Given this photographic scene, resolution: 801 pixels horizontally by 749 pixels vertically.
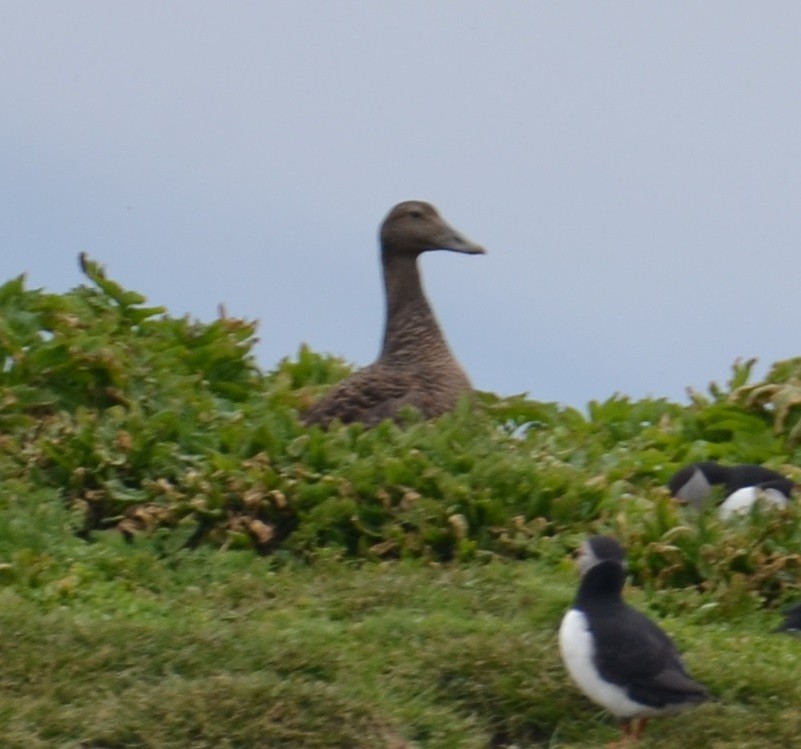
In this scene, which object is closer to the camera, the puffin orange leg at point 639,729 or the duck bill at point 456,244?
the puffin orange leg at point 639,729

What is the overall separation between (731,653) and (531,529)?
5.36ft

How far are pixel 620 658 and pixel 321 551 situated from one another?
7.59ft

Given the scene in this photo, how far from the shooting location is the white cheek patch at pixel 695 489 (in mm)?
9586

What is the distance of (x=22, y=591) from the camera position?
8109 millimetres

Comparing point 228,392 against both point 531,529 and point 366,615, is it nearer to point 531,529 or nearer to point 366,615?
point 531,529

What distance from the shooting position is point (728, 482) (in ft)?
32.0

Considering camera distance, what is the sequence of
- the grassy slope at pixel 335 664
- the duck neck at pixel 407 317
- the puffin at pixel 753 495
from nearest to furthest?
the grassy slope at pixel 335 664, the puffin at pixel 753 495, the duck neck at pixel 407 317

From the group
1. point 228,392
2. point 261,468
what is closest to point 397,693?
point 261,468

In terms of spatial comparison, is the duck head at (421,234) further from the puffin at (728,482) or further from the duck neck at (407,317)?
the puffin at (728,482)

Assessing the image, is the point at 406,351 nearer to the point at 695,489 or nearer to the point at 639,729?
the point at 695,489

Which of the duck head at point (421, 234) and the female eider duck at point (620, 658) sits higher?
the duck head at point (421, 234)

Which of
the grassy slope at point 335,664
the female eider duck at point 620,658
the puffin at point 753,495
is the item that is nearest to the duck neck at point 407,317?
the puffin at point 753,495

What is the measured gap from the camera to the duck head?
11.6m

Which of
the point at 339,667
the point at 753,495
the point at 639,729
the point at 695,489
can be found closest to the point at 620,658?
the point at 639,729
